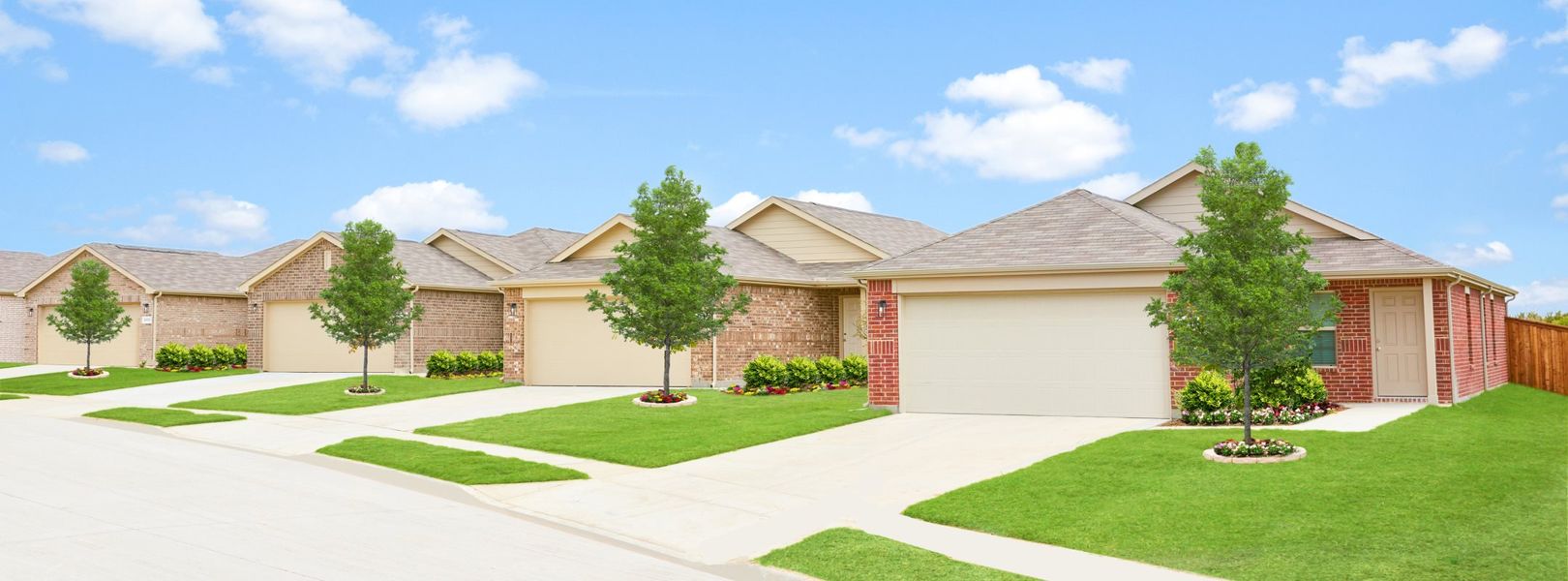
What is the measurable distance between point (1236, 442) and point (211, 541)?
11825 millimetres

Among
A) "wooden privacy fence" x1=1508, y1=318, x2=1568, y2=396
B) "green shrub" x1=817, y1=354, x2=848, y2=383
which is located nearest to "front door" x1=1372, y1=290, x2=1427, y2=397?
"wooden privacy fence" x1=1508, y1=318, x2=1568, y2=396

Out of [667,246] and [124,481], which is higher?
A: [667,246]

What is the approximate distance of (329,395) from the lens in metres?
26.3

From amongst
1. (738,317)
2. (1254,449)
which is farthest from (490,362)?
(1254,449)

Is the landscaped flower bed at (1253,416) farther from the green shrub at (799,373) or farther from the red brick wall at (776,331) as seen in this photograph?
the red brick wall at (776,331)

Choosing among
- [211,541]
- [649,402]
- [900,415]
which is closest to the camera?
[211,541]

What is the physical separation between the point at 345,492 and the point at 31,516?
120 inches

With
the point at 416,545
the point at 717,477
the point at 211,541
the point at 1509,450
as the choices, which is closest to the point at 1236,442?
the point at 1509,450

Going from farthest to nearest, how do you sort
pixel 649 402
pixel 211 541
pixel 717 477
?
pixel 649 402 < pixel 717 477 < pixel 211 541

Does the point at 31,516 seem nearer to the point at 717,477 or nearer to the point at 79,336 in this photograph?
the point at 717,477

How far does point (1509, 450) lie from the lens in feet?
47.1

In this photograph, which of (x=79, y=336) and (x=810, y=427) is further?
(x=79, y=336)

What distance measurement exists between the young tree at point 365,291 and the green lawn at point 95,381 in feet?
26.2

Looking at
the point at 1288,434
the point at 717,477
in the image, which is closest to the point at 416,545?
the point at 717,477
